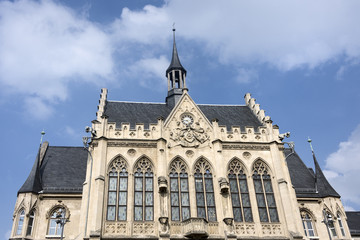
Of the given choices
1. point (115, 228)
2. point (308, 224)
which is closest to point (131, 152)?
point (115, 228)

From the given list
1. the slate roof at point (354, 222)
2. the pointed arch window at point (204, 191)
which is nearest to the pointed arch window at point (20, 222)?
the pointed arch window at point (204, 191)

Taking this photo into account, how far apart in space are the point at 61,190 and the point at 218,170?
13598mm

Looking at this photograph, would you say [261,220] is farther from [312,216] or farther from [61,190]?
[61,190]

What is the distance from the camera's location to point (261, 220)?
26484 millimetres

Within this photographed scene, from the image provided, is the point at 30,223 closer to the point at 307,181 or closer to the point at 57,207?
the point at 57,207

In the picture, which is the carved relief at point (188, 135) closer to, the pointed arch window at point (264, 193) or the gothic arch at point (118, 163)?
the gothic arch at point (118, 163)

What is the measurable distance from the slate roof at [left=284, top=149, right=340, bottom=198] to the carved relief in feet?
35.5

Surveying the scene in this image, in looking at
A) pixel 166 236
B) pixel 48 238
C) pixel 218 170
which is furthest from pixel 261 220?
pixel 48 238

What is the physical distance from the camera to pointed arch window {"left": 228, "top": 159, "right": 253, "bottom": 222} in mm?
26500

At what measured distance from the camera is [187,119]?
30.6m

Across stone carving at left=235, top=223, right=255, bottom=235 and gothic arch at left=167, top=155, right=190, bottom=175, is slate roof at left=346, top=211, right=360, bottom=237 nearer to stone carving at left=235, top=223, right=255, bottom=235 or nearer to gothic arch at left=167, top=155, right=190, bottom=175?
stone carving at left=235, top=223, right=255, bottom=235

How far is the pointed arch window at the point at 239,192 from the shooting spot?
86.9 ft

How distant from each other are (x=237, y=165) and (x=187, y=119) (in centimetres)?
594

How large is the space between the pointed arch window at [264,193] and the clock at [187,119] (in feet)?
21.9
